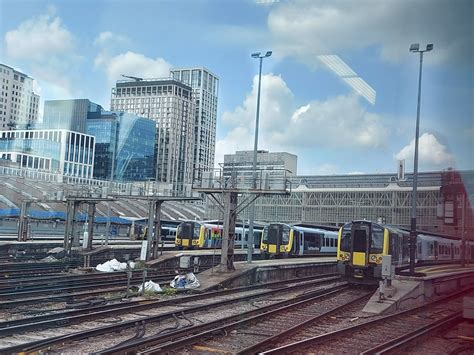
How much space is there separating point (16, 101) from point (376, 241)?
440 inches

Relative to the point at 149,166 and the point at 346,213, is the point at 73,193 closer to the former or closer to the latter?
the point at 149,166

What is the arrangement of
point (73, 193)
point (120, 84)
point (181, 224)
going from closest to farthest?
point (120, 84)
point (73, 193)
point (181, 224)

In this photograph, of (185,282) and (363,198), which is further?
(363,198)

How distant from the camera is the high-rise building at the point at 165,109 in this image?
1362 cm

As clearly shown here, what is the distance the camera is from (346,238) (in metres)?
15.6

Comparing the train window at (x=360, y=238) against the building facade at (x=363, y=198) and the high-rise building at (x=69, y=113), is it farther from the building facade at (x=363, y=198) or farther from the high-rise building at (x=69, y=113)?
the high-rise building at (x=69, y=113)

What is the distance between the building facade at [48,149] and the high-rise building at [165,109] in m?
1.54

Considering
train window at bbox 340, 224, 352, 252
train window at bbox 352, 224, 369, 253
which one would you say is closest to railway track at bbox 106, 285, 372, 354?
train window at bbox 352, 224, 369, 253

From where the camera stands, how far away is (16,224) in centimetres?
2791

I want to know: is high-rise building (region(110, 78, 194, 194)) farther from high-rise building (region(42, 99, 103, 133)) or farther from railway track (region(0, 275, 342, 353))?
railway track (region(0, 275, 342, 353))

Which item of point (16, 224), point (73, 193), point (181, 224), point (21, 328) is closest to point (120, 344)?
point (21, 328)

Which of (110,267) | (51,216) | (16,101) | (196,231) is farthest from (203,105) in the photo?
(51,216)

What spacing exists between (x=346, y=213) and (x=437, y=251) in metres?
7.90

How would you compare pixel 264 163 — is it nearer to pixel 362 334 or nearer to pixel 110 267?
pixel 110 267
